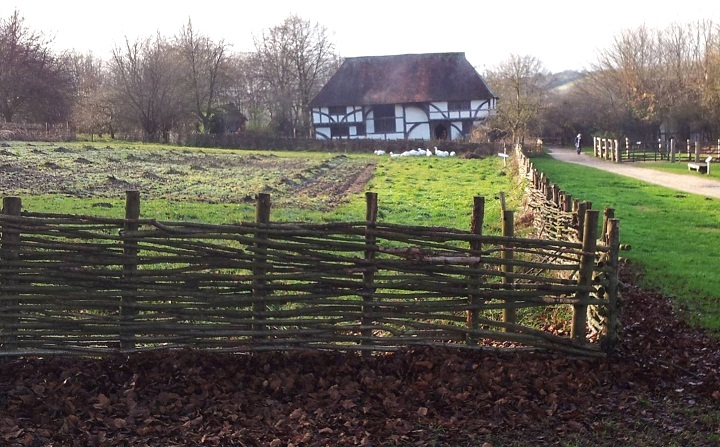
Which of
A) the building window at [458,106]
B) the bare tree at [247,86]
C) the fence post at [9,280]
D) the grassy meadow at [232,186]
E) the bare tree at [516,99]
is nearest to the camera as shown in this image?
the fence post at [9,280]

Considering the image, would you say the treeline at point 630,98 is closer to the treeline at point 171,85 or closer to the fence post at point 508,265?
the treeline at point 171,85

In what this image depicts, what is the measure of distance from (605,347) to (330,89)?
5385 centimetres

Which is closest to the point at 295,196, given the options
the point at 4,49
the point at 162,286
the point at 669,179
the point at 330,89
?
the point at 162,286

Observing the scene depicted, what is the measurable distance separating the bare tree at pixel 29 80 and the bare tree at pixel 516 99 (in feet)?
89.5

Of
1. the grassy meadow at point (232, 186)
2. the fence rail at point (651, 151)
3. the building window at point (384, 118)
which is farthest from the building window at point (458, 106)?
the grassy meadow at point (232, 186)

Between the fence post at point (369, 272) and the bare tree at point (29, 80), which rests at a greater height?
the bare tree at point (29, 80)

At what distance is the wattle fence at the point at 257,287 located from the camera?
629 centimetres

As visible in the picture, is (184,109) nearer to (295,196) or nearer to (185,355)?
(295,196)

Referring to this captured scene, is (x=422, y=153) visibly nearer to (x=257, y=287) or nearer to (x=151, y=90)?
(x=151, y=90)

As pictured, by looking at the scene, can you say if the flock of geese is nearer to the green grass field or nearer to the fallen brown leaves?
the green grass field

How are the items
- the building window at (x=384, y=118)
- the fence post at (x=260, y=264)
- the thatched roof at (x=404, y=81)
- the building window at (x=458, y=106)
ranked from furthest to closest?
the building window at (x=384, y=118)
the thatched roof at (x=404, y=81)
the building window at (x=458, y=106)
the fence post at (x=260, y=264)

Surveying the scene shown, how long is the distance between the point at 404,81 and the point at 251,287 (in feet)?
177

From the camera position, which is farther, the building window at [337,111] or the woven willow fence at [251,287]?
the building window at [337,111]

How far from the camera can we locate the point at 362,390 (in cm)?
587
